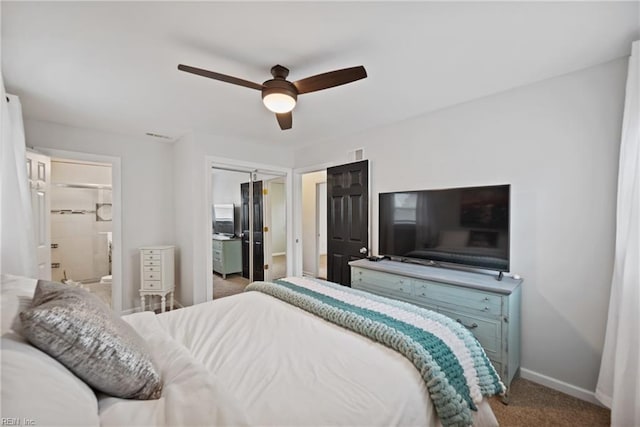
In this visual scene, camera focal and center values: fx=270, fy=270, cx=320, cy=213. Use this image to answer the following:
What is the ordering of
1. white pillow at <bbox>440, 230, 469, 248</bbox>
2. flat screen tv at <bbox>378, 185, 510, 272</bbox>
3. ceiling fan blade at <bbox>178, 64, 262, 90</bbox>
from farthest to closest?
1. white pillow at <bbox>440, 230, 469, 248</bbox>
2. flat screen tv at <bbox>378, 185, 510, 272</bbox>
3. ceiling fan blade at <bbox>178, 64, 262, 90</bbox>

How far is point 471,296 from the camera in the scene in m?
2.15

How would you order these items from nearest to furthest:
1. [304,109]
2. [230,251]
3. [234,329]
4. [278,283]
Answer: [234,329], [278,283], [304,109], [230,251]

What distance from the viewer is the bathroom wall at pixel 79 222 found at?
4980 mm

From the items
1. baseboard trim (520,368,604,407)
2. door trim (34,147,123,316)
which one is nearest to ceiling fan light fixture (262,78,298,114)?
door trim (34,147,123,316)

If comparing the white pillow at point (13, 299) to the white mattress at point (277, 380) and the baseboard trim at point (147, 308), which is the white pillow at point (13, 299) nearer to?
the white mattress at point (277, 380)

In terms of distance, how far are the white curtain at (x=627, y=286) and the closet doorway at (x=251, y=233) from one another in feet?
12.4

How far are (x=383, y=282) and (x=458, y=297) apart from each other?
73cm

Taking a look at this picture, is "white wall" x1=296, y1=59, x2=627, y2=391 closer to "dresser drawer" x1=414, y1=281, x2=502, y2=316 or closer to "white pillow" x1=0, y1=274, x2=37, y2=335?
"dresser drawer" x1=414, y1=281, x2=502, y2=316

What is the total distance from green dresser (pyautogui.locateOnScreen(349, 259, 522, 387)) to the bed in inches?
31.3

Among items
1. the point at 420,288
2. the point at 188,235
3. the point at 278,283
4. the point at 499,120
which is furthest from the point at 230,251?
the point at 499,120

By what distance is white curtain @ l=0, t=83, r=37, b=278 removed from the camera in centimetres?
198

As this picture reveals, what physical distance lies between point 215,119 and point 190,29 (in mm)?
1537

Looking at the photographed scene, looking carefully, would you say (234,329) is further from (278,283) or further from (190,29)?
(190,29)

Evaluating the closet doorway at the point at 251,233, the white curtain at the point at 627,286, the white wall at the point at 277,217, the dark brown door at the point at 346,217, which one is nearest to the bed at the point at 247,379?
the white curtain at the point at 627,286
